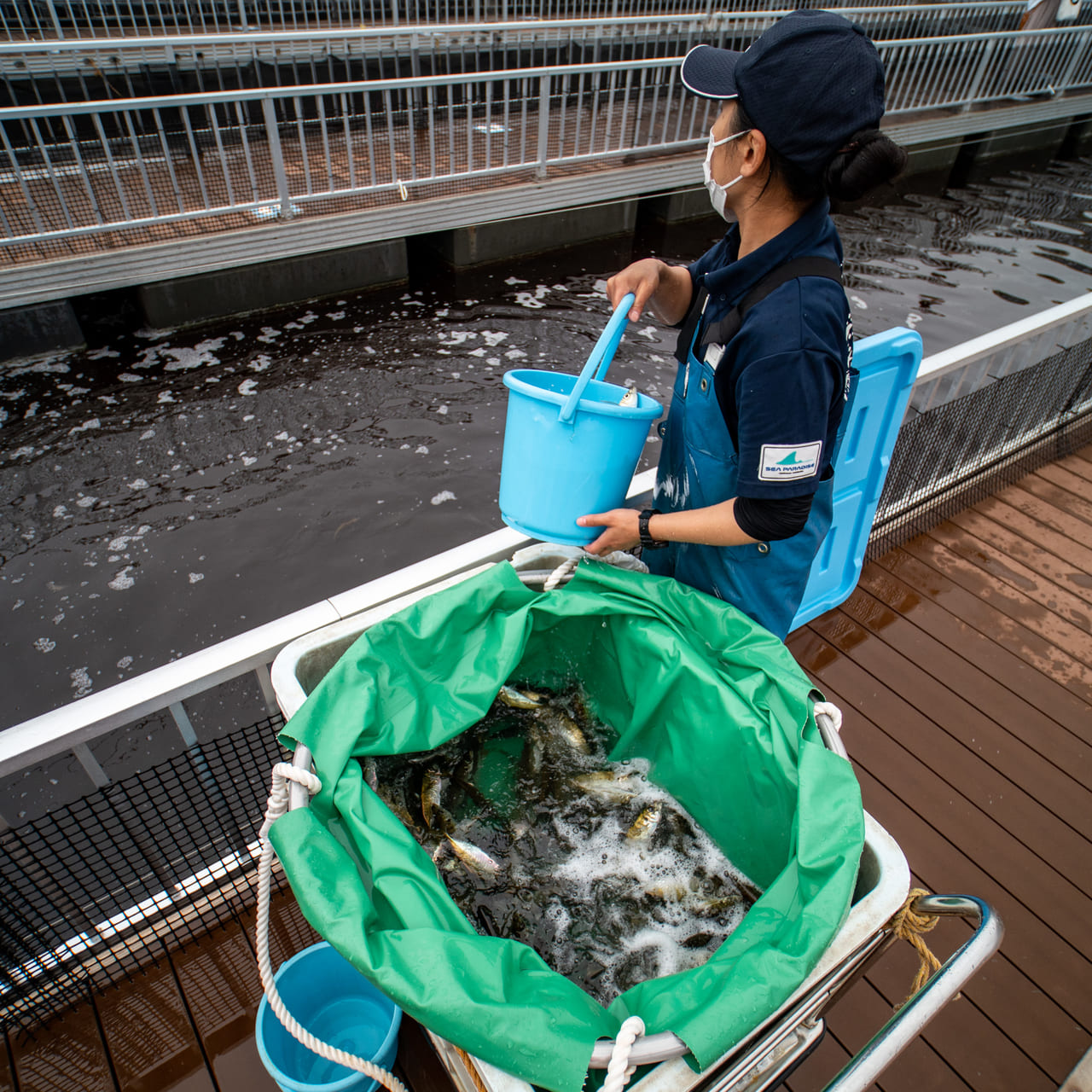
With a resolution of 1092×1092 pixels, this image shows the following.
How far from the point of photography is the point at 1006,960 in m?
2.13

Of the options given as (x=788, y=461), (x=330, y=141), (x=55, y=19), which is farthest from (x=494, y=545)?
(x=55, y=19)

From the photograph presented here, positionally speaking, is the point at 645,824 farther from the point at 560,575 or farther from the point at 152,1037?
the point at 152,1037

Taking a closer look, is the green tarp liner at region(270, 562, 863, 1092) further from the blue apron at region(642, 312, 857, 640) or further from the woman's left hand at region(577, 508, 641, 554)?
the blue apron at region(642, 312, 857, 640)

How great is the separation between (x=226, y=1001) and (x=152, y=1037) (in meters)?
0.20

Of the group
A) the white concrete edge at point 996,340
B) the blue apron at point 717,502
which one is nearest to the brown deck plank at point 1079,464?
the white concrete edge at point 996,340

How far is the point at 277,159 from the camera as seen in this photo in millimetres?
6312

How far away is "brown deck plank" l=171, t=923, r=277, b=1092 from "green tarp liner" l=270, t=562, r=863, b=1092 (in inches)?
44.5

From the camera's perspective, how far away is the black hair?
3.97ft

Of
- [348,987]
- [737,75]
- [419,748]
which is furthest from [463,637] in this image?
[737,75]

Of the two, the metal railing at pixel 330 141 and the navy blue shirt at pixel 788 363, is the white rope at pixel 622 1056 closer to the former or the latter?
the navy blue shirt at pixel 788 363

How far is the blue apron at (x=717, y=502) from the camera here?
1.63 m

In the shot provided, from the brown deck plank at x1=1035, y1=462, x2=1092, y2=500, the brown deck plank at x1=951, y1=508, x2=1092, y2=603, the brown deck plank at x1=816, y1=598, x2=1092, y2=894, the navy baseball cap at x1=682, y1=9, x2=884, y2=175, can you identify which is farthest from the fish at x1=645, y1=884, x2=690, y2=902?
the brown deck plank at x1=1035, y1=462, x2=1092, y2=500

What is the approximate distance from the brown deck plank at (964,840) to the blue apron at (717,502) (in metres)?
1.12

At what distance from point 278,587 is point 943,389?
406 centimetres
